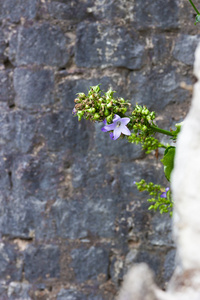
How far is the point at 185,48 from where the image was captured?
5.75 feet

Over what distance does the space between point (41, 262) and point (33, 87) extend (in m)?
0.86

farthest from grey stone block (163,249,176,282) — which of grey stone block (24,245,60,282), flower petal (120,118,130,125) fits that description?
flower petal (120,118,130,125)

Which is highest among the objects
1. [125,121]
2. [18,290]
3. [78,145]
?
[78,145]

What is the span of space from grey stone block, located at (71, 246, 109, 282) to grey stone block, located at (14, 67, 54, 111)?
0.73 m

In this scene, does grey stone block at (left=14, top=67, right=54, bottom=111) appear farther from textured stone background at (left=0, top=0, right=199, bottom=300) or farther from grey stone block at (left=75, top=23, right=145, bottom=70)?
grey stone block at (left=75, top=23, right=145, bottom=70)

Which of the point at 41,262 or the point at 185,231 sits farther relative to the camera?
the point at 41,262

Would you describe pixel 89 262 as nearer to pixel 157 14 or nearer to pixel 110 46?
pixel 110 46

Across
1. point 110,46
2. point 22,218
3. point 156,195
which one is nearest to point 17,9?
point 110,46

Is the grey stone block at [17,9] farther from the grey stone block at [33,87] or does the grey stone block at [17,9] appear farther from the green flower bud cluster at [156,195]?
the green flower bud cluster at [156,195]

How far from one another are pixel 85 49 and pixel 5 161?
2.21ft

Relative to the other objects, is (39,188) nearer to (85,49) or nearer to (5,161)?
(5,161)

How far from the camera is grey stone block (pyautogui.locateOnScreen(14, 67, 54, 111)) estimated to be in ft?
6.21

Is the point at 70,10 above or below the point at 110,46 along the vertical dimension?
above

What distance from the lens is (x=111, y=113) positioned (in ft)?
2.16
